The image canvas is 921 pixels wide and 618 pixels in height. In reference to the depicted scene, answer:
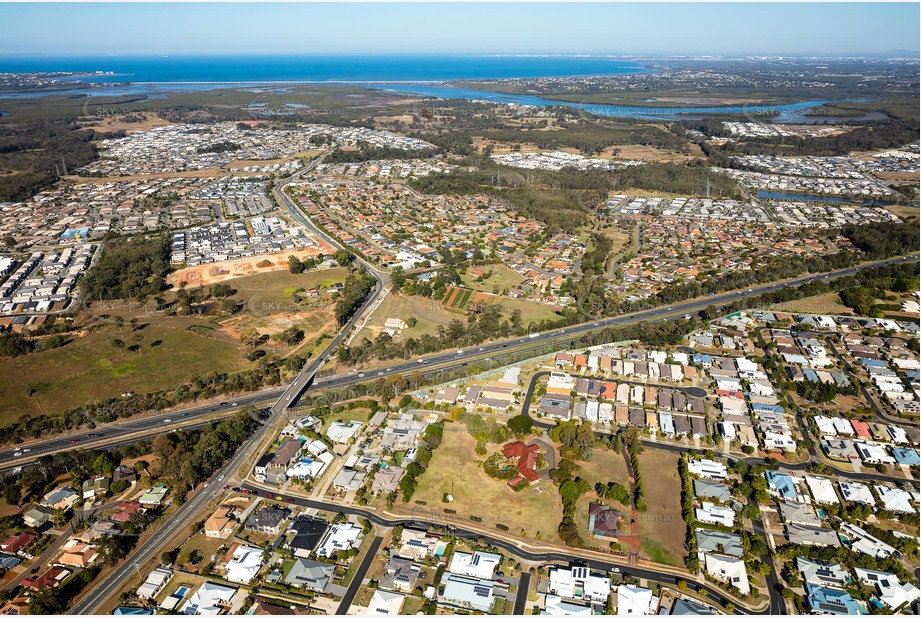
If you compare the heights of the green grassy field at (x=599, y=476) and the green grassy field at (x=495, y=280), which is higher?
the green grassy field at (x=495, y=280)

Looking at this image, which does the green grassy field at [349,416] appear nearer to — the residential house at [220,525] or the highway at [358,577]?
the residential house at [220,525]

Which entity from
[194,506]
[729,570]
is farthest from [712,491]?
[194,506]

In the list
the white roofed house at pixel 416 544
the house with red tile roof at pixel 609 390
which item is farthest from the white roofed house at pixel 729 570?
the house with red tile roof at pixel 609 390

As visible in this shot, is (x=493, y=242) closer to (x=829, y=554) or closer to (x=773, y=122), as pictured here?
(x=829, y=554)

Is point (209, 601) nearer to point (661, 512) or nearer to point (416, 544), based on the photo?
point (416, 544)

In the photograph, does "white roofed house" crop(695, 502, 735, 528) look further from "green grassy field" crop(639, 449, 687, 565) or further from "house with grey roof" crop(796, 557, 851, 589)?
"house with grey roof" crop(796, 557, 851, 589)

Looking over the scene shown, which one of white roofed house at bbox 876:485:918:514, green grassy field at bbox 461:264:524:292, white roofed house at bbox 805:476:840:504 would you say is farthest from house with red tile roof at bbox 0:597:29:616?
white roofed house at bbox 876:485:918:514

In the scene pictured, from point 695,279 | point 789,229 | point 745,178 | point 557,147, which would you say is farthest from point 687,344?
point 557,147
